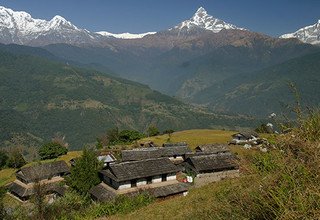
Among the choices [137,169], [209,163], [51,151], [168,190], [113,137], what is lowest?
[51,151]

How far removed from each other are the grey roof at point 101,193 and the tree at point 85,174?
6.59 feet

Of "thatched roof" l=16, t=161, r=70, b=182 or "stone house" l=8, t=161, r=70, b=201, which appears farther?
"thatched roof" l=16, t=161, r=70, b=182

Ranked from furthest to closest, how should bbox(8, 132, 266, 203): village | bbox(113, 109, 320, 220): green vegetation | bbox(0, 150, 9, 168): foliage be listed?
bbox(0, 150, 9, 168): foliage < bbox(8, 132, 266, 203): village < bbox(113, 109, 320, 220): green vegetation

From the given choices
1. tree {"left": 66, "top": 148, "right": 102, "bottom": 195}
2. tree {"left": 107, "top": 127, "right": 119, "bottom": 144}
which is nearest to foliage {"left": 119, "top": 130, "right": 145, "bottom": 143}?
tree {"left": 107, "top": 127, "right": 119, "bottom": 144}

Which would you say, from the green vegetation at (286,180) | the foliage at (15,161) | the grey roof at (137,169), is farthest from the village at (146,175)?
the green vegetation at (286,180)

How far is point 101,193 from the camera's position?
50.9m

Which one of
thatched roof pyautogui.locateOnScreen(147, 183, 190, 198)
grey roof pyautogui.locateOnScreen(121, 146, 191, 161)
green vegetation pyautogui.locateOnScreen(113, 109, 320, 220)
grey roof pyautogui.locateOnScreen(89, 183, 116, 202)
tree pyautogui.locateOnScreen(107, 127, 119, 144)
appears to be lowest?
tree pyautogui.locateOnScreen(107, 127, 119, 144)

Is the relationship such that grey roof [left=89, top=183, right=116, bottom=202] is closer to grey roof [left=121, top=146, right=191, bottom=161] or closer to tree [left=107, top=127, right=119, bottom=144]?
grey roof [left=121, top=146, right=191, bottom=161]

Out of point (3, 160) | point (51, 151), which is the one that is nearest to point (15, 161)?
point (3, 160)

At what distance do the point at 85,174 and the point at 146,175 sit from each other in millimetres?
11583

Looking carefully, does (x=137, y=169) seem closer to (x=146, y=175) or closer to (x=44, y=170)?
(x=146, y=175)

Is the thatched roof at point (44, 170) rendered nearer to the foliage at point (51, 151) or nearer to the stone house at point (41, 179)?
the stone house at point (41, 179)

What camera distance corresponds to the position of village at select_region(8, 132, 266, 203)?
49.6 m

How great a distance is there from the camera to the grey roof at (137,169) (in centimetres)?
4969
